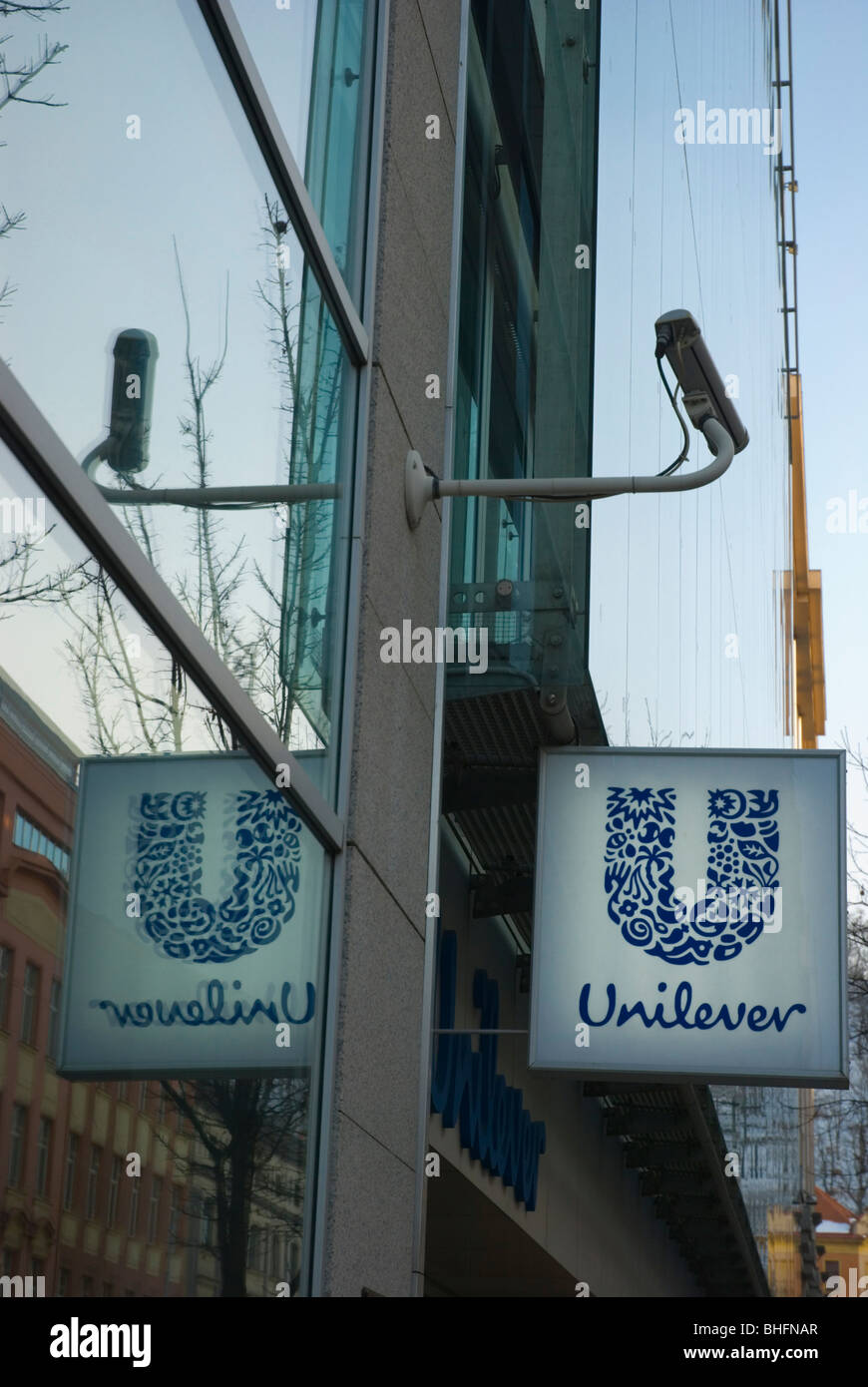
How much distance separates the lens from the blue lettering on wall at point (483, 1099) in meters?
10.4

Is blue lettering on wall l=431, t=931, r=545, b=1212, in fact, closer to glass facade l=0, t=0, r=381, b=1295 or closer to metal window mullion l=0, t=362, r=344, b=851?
glass facade l=0, t=0, r=381, b=1295

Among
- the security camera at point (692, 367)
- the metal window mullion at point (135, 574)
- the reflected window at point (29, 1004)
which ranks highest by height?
the security camera at point (692, 367)

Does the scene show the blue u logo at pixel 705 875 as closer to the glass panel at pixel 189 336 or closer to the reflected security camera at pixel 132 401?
the glass panel at pixel 189 336

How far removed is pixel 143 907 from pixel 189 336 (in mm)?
1546

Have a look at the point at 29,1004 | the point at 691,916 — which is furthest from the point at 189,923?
the point at 691,916

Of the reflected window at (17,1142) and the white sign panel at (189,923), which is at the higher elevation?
the white sign panel at (189,923)

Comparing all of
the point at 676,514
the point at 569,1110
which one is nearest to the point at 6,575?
the point at 676,514

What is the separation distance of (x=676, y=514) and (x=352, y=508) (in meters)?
7.25

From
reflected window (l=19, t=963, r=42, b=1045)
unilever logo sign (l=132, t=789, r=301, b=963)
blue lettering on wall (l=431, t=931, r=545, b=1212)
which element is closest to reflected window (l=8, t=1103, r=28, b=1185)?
reflected window (l=19, t=963, r=42, b=1045)

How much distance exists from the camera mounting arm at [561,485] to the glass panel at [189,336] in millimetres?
754

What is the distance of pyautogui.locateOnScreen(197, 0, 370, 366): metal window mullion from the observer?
5.21m

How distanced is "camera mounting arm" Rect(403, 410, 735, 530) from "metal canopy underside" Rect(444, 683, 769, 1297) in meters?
1.33

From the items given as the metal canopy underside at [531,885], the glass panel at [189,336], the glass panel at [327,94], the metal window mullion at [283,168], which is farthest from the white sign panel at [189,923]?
the metal canopy underside at [531,885]

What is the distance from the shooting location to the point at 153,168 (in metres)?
4.54
